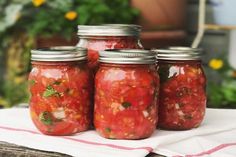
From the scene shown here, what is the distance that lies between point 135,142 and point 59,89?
0.19 meters

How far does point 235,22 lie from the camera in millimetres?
2145

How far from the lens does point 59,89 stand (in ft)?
3.45

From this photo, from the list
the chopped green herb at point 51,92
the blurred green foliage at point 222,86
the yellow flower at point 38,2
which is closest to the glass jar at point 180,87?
the chopped green herb at point 51,92

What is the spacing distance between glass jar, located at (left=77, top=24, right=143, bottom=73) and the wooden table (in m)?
0.24

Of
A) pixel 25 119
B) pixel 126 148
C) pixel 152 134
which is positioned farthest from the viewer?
pixel 25 119

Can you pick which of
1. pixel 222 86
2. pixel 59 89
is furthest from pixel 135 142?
pixel 222 86

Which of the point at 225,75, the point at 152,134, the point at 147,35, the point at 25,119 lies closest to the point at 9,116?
the point at 25,119

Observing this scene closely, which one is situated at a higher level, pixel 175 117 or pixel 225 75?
pixel 175 117

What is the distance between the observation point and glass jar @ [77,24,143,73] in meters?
1.14

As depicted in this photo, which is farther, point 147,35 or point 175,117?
point 147,35

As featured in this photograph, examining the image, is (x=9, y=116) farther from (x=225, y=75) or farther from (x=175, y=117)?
(x=225, y=75)

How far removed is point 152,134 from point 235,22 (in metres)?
1.18

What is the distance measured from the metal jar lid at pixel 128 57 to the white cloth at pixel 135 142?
0.54 feet

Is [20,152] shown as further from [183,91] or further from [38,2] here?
[38,2]
